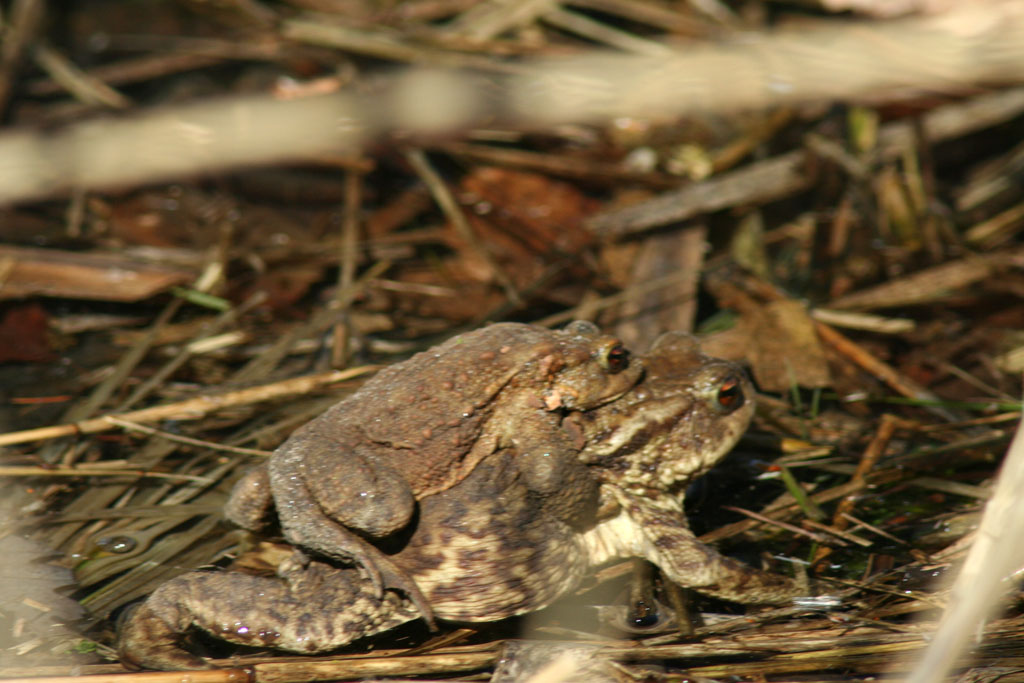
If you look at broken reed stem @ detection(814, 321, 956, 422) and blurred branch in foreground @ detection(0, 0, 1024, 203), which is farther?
blurred branch in foreground @ detection(0, 0, 1024, 203)

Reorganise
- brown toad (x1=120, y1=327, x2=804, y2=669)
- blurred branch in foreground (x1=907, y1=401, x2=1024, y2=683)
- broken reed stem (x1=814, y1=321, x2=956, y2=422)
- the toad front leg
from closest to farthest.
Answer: blurred branch in foreground (x1=907, y1=401, x2=1024, y2=683) < brown toad (x1=120, y1=327, x2=804, y2=669) < the toad front leg < broken reed stem (x1=814, y1=321, x2=956, y2=422)

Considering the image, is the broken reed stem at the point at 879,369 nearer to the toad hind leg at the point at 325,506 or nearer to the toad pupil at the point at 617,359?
the toad pupil at the point at 617,359

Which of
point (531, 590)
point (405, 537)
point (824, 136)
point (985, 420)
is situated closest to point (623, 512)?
point (531, 590)

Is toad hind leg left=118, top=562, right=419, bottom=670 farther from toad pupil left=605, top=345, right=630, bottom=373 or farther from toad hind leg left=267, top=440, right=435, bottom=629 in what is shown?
toad pupil left=605, top=345, right=630, bottom=373

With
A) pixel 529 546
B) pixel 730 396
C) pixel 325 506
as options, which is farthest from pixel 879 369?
pixel 325 506

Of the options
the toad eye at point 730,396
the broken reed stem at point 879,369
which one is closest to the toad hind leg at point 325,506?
the toad eye at point 730,396

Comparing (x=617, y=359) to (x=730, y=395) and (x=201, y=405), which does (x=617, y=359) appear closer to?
(x=730, y=395)

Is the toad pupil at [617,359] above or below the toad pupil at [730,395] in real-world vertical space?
above

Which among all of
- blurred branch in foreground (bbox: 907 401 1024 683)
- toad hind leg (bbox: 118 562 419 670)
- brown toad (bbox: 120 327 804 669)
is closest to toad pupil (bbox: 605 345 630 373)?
brown toad (bbox: 120 327 804 669)
